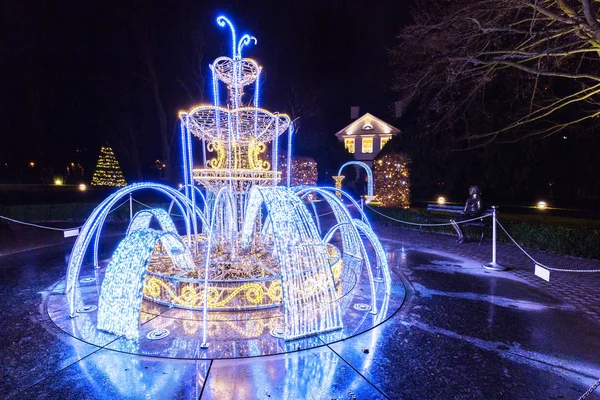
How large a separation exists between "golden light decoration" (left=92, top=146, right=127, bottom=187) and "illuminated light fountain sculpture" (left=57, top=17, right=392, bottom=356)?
2595 cm

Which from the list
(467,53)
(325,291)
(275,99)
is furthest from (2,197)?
(467,53)

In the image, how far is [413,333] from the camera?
483cm

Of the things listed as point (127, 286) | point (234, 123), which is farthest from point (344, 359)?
point (234, 123)

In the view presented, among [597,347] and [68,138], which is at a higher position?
[68,138]

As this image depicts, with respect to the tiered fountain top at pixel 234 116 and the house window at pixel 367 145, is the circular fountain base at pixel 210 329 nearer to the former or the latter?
the tiered fountain top at pixel 234 116

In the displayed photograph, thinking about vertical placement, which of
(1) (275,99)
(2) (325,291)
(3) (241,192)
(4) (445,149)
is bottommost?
(2) (325,291)

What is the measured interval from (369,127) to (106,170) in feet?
85.7

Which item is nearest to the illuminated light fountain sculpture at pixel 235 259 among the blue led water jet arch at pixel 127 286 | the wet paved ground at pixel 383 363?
the blue led water jet arch at pixel 127 286

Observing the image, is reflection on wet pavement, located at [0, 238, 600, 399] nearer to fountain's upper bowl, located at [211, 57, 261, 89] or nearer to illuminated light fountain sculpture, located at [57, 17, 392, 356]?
illuminated light fountain sculpture, located at [57, 17, 392, 356]

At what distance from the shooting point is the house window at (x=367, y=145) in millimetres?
36188

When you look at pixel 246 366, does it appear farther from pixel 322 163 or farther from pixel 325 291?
pixel 322 163

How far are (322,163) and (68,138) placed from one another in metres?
22.2

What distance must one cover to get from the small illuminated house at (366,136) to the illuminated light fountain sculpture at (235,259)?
29346mm

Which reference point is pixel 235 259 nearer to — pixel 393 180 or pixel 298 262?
pixel 298 262
